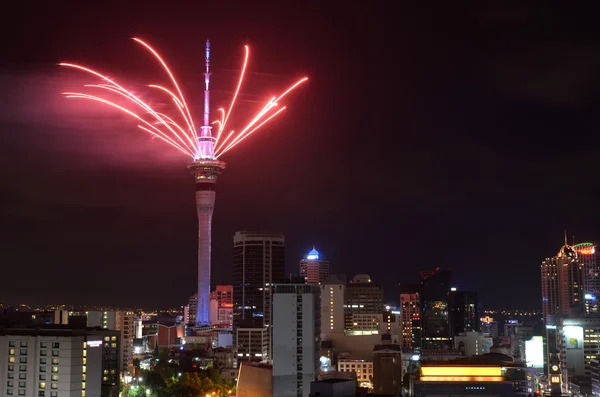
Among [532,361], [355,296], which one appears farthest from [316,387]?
[355,296]

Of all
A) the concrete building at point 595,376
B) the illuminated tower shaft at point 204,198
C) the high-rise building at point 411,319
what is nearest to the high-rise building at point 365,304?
the high-rise building at point 411,319

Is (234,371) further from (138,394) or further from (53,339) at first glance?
(53,339)

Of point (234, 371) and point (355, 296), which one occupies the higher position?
point (355, 296)

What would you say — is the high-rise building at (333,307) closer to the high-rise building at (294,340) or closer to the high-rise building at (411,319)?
the high-rise building at (411,319)

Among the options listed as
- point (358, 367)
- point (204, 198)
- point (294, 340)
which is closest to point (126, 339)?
point (358, 367)

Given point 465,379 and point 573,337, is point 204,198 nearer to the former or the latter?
point 573,337
